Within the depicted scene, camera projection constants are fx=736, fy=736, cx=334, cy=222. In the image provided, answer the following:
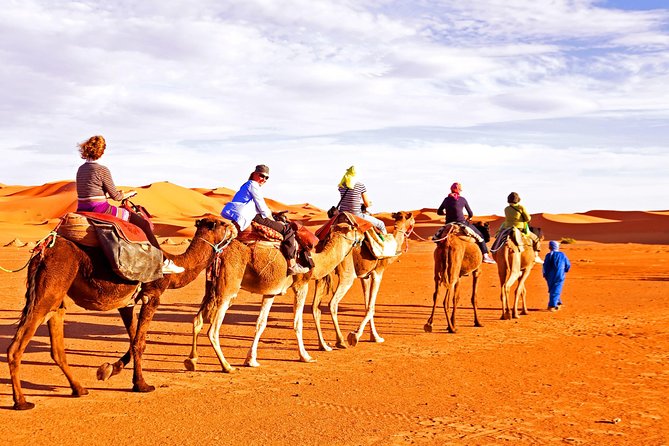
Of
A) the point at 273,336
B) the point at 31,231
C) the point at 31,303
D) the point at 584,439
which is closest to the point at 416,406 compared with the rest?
the point at 584,439

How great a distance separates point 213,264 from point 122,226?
6.31ft

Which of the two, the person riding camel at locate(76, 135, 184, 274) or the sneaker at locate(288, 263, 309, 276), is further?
the sneaker at locate(288, 263, 309, 276)

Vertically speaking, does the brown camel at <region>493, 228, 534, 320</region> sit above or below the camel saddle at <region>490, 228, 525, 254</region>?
below

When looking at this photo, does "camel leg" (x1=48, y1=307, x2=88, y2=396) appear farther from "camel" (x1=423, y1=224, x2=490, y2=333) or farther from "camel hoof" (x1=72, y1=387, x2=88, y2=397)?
"camel" (x1=423, y1=224, x2=490, y2=333)

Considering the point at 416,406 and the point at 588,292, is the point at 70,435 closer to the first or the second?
the point at 416,406

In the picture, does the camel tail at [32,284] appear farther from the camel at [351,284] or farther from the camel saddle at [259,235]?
the camel at [351,284]

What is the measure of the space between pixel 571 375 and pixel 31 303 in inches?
284

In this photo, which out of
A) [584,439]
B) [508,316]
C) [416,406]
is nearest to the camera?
[584,439]

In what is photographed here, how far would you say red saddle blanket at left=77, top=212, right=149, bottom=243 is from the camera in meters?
8.60

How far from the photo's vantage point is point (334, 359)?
11.7m

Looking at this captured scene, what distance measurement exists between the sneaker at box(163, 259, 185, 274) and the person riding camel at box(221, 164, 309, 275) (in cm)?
148

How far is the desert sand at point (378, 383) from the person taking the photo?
757 cm

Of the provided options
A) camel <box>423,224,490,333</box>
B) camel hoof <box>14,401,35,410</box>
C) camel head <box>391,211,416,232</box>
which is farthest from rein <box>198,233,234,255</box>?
camel <box>423,224,490,333</box>

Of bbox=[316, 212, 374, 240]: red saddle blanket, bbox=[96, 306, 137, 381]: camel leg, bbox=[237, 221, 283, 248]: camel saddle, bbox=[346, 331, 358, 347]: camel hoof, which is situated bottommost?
bbox=[346, 331, 358, 347]: camel hoof
